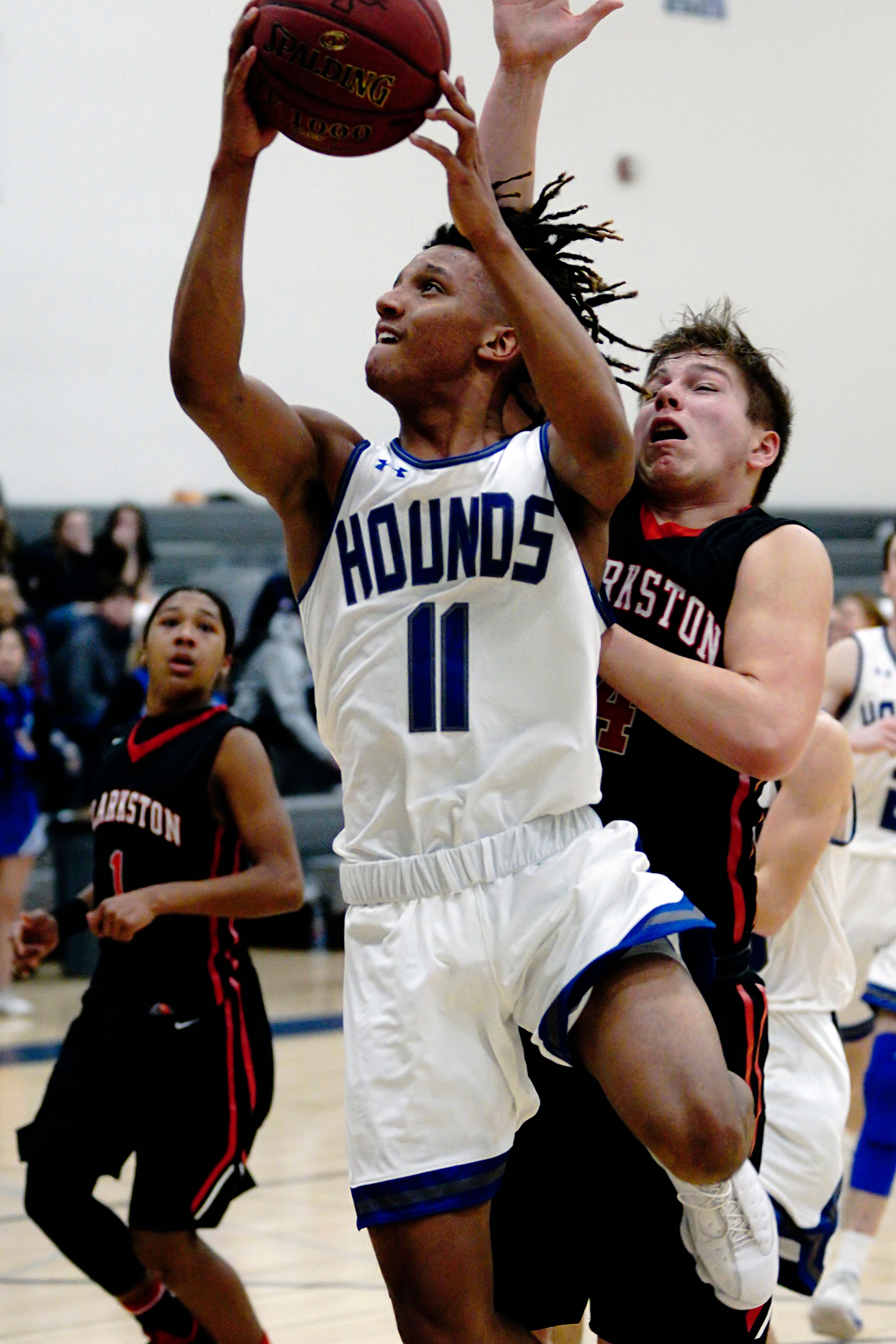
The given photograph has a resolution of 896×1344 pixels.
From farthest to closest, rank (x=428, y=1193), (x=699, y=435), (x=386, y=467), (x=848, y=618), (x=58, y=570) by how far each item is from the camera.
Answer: (x=58, y=570)
(x=848, y=618)
(x=699, y=435)
(x=386, y=467)
(x=428, y=1193)

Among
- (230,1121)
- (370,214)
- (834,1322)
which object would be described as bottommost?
(834,1322)

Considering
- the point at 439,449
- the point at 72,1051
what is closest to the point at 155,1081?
the point at 72,1051

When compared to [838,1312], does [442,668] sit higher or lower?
higher

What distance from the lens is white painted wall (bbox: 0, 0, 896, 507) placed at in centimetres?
1099

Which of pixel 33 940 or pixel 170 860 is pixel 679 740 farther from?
pixel 33 940

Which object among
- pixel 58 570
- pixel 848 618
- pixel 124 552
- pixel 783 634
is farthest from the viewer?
pixel 58 570

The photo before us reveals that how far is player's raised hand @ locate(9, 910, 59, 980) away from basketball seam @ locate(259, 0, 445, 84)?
6.68 ft

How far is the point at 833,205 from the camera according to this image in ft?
43.6

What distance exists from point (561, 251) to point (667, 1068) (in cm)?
139

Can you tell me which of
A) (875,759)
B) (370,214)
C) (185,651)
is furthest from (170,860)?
(370,214)

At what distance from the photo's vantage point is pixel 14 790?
8.18 meters

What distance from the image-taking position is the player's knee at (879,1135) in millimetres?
4496

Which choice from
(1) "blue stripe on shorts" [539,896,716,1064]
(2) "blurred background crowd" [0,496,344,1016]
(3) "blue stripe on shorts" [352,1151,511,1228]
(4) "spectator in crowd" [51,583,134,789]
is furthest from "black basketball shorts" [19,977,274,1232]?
(4) "spectator in crowd" [51,583,134,789]

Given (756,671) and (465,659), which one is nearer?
(465,659)
